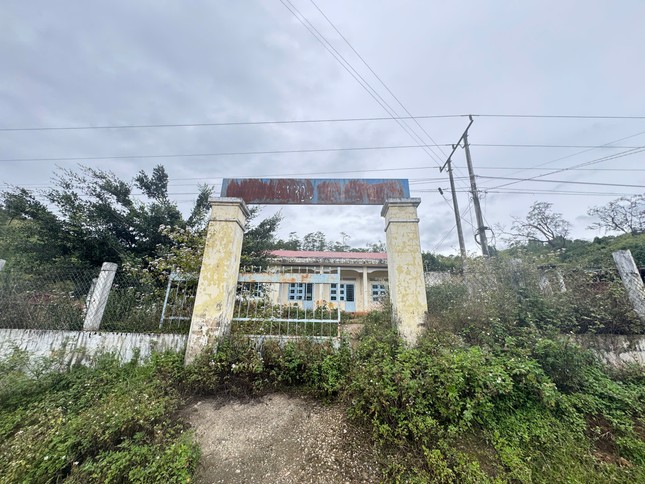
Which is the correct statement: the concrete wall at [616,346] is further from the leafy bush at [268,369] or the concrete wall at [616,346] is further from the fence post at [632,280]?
the leafy bush at [268,369]

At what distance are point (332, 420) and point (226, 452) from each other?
104cm

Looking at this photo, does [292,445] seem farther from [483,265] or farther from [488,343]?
[483,265]

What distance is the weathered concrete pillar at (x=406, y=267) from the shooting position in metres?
3.42

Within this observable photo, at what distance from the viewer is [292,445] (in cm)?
228

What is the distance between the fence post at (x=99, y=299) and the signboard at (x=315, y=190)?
2417mm

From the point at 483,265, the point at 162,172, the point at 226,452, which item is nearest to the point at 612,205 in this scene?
the point at 483,265

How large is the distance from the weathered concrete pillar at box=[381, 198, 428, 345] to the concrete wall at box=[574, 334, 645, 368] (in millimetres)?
2205

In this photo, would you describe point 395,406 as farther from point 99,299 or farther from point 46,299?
point 46,299

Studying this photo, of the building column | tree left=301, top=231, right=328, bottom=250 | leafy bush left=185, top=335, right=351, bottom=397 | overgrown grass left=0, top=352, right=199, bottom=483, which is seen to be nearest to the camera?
overgrown grass left=0, top=352, right=199, bottom=483

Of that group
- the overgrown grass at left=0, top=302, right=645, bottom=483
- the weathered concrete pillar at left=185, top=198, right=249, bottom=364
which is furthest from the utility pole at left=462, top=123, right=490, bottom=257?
the weathered concrete pillar at left=185, top=198, right=249, bottom=364

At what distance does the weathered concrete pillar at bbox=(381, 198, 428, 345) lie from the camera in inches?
135

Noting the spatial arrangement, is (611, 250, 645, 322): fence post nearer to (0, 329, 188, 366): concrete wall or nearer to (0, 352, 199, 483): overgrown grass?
(0, 352, 199, 483): overgrown grass

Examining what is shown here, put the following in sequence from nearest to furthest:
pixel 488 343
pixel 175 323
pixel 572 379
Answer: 1. pixel 572 379
2. pixel 488 343
3. pixel 175 323

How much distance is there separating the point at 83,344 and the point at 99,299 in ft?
2.32
